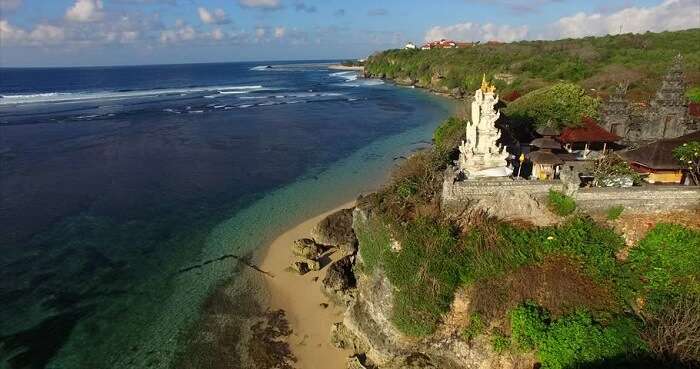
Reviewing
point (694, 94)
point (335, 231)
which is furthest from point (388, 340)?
point (694, 94)

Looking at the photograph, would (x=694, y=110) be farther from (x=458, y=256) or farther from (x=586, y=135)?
(x=458, y=256)

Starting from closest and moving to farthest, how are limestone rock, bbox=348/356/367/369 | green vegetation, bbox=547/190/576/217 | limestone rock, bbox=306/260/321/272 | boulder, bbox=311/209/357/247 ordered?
limestone rock, bbox=348/356/367/369 < green vegetation, bbox=547/190/576/217 < limestone rock, bbox=306/260/321/272 < boulder, bbox=311/209/357/247

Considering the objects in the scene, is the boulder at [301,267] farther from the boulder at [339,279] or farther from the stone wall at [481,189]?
the stone wall at [481,189]

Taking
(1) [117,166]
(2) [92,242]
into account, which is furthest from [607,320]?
(1) [117,166]

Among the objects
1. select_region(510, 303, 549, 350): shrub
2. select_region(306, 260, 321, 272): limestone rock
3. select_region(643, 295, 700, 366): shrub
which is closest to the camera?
select_region(643, 295, 700, 366): shrub

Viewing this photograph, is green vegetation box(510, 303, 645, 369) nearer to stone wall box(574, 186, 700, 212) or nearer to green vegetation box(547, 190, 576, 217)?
green vegetation box(547, 190, 576, 217)

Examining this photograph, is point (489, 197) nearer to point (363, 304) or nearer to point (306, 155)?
point (363, 304)

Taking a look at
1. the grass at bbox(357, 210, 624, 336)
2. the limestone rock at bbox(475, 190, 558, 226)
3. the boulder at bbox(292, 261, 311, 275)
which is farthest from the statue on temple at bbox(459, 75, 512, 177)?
the boulder at bbox(292, 261, 311, 275)
